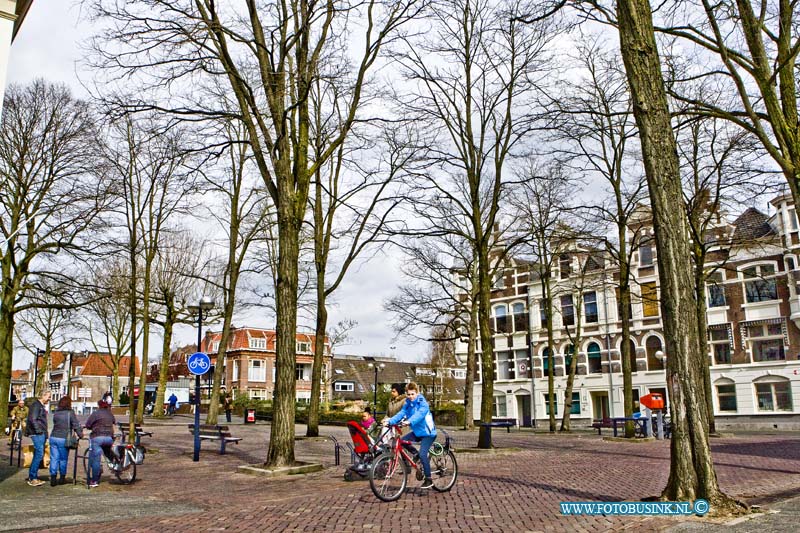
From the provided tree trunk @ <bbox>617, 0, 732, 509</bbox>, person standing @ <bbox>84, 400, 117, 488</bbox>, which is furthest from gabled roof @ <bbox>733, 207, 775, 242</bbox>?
person standing @ <bbox>84, 400, 117, 488</bbox>

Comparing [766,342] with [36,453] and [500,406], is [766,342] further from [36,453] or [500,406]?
[36,453]

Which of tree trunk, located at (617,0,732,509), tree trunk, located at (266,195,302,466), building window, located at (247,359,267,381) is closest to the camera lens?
tree trunk, located at (617,0,732,509)

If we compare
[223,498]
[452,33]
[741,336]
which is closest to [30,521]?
[223,498]

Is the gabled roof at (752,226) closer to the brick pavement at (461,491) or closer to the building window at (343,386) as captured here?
the brick pavement at (461,491)

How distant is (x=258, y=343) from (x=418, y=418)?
67.8 m

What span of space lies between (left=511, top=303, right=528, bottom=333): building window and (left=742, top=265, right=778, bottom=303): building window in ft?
50.7

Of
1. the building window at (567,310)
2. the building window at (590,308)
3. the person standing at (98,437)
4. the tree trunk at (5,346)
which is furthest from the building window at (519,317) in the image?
the person standing at (98,437)

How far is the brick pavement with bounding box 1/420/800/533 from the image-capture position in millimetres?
7875

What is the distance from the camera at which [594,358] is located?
147 feet

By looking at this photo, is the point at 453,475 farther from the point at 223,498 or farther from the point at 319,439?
the point at 319,439

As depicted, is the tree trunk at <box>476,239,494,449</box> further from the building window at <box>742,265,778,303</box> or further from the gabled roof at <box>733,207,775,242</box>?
the gabled roof at <box>733,207,775,242</box>

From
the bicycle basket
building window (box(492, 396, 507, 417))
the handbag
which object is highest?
the handbag

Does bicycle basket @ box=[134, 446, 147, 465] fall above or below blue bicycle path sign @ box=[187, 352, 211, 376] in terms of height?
below

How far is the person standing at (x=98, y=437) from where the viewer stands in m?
12.1
